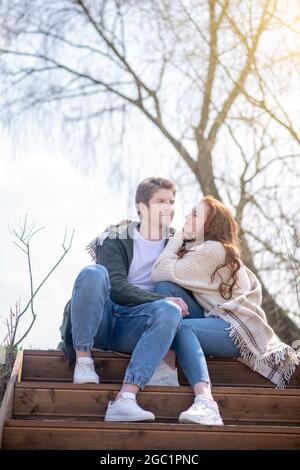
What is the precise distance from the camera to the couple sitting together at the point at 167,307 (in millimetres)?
3201

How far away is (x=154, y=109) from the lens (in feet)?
27.8

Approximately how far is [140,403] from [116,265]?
0.74 metres

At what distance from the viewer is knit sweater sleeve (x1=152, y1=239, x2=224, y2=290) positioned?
3.68 metres

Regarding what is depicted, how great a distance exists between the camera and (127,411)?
10.0 feet

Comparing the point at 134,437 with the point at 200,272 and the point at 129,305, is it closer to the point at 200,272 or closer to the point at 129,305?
the point at 129,305

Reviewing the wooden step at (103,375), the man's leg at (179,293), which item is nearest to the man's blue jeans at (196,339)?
the man's leg at (179,293)

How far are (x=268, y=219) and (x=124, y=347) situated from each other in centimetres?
428

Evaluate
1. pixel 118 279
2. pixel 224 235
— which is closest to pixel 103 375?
pixel 118 279

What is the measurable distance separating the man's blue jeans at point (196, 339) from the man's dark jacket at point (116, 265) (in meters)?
0.18

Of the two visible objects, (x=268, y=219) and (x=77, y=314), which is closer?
(x=77, y=314)

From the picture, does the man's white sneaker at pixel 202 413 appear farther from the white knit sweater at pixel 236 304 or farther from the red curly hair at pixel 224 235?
the red curly hair at pixel 224 235

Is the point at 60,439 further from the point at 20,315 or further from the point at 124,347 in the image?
the point at 20,315

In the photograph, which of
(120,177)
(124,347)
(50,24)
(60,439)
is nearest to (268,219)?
(120,177)
